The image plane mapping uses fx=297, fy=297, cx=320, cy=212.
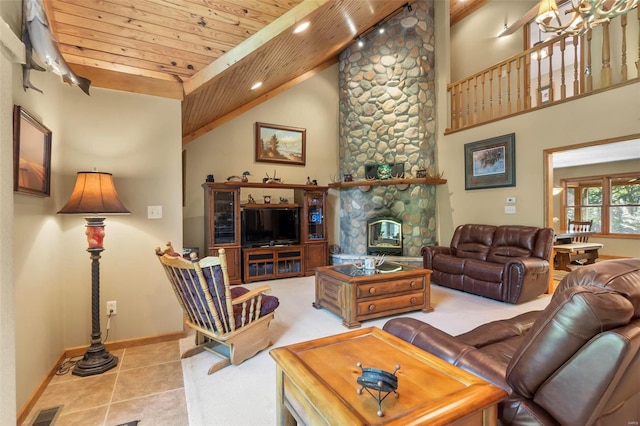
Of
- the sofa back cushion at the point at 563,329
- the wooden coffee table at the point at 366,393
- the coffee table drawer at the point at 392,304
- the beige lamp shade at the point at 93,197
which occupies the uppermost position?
the beige lamp shade at the point at 93,197

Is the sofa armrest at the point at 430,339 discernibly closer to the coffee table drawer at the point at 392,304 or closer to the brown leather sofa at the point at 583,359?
the brown leather sofa at the point at 583,359

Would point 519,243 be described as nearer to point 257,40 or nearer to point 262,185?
point 262,185

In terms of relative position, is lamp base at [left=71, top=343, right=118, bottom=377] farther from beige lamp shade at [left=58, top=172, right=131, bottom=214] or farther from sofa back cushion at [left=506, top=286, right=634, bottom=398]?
sofa back cushion at [left=506, top=286, right=634, bottom=398]

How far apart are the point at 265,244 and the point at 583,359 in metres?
4.79

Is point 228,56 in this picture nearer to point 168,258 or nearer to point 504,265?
point 168,258

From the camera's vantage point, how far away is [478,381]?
40.9 inches

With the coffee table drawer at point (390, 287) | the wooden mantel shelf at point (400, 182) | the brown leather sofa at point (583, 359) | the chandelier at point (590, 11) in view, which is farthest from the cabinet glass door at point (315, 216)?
the brown leather sofa at point (583, 359)

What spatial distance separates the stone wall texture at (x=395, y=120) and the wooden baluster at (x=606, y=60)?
252 cm

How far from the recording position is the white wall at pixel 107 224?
2.09 metres

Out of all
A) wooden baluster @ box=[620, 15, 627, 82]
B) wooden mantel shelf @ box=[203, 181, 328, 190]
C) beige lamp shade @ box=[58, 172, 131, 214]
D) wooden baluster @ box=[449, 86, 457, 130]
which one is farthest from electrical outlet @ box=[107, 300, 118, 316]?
wooden baluster @ box=[620, 15, 627, 82]

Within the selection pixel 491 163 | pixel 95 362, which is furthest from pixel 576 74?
pixel 95 362

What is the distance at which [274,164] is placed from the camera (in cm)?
602

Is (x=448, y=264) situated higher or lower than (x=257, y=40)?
lower

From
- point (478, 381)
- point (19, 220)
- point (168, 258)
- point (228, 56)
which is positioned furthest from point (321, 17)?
point (478, 381)
